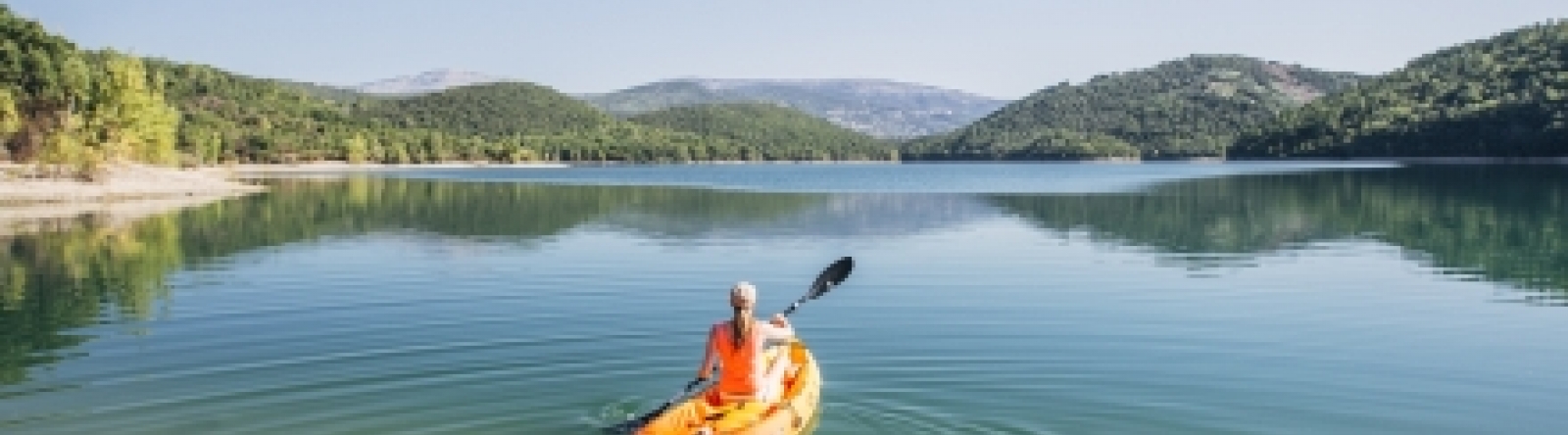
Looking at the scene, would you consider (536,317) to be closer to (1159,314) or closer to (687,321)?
(687,321)

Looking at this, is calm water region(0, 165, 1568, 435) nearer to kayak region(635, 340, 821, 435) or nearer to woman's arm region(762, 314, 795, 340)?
kayak region(635, 340, 821, 435)

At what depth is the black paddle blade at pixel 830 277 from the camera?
16.6 metres

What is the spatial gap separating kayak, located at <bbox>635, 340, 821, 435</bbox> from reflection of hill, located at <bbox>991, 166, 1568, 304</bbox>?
1610cm

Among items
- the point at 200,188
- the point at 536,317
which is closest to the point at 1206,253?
the point at 536,317

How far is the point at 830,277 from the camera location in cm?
1691

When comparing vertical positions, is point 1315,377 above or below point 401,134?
below

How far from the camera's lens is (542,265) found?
1129 inches

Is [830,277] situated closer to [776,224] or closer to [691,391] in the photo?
[691,391]

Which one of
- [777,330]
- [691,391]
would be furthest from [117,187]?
[777,330]

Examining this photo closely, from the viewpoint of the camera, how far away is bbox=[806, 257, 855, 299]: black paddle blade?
16609 millimetres

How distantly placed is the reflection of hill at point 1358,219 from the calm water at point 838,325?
36 centimetres

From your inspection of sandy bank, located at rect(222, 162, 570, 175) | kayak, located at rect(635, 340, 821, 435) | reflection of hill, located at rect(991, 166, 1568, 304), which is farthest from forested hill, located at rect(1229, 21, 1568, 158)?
kayak, located at rect(635, 340, 821, 435)

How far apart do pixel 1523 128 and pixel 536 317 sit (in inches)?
4984

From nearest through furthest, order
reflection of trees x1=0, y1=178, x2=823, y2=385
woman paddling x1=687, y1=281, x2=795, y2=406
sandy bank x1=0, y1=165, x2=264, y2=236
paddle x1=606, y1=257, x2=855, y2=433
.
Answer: paddle x1=606, y1=257, x2=855, y2=433 < woman paddling x1=687, y1=281, x2=795, y2=406 < reflection of trees x1=0, y1=178, x2=823, y2=385 < sandy bank x1=0, y1=165, x2=264, y2=236
